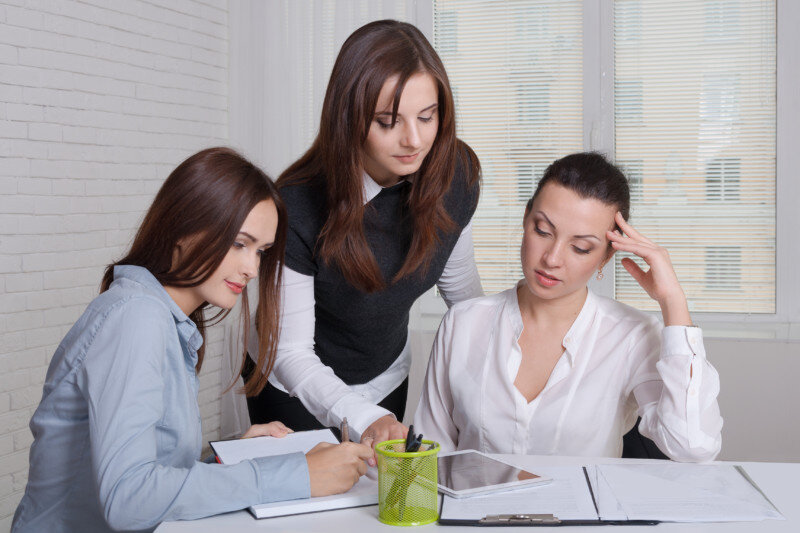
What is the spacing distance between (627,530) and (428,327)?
2967 millimetres

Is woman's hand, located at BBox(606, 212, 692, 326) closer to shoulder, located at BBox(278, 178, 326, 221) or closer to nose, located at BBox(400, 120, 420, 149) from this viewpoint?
nose, located at BBox(400, 120, 420, 149)

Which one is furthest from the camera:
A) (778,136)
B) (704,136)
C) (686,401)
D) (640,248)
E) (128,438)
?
(704,136)

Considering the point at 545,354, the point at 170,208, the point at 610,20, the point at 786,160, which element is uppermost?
the point at 610,20

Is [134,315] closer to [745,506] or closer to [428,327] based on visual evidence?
[745,506]

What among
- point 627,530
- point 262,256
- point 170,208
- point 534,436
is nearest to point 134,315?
point 170,208

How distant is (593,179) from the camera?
5.66ft

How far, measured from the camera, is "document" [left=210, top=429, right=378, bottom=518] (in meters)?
1.22

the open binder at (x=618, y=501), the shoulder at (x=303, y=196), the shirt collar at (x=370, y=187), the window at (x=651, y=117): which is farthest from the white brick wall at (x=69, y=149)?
the open binder at (x=618, y=501)

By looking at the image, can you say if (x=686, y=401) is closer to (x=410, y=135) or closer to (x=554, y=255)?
(x=554, y=255)

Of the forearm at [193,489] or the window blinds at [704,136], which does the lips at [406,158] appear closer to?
the forearm at [193,489]

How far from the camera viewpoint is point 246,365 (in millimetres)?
2043

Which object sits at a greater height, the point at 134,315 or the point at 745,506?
the point at 134,315

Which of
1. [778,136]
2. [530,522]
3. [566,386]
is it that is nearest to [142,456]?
[530,522]

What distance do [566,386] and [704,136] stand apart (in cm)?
253
